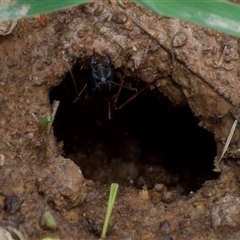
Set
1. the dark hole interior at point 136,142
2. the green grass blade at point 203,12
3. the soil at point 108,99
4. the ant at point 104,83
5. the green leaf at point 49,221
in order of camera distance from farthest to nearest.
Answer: the dark hole interior at point 136,142, the ant at point 104,83, the soil at point 108,99, the green leaf at point 49,221, the green grass blade at point 203,12

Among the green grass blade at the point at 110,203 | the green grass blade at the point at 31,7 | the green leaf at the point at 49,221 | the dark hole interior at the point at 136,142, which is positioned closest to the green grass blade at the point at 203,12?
the green grass blade at the point at 31,7

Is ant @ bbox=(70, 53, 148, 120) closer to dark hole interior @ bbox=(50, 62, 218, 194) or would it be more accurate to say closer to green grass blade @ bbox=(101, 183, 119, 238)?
dark hole interior @ bbox=(50, 62, 218, 194)

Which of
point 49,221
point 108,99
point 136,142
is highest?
point 49,221

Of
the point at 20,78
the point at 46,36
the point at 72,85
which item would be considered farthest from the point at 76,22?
the point at 72,85

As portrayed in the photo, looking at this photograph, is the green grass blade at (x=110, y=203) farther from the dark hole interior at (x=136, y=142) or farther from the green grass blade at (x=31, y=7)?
the dark hole interior at (x=136, y=142)

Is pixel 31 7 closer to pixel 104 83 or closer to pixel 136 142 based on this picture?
pixel 104 83

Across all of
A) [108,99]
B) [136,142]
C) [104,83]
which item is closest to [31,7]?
[104,83]

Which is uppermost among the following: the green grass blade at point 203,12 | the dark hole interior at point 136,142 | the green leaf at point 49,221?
the green grass blade at point 203,12
